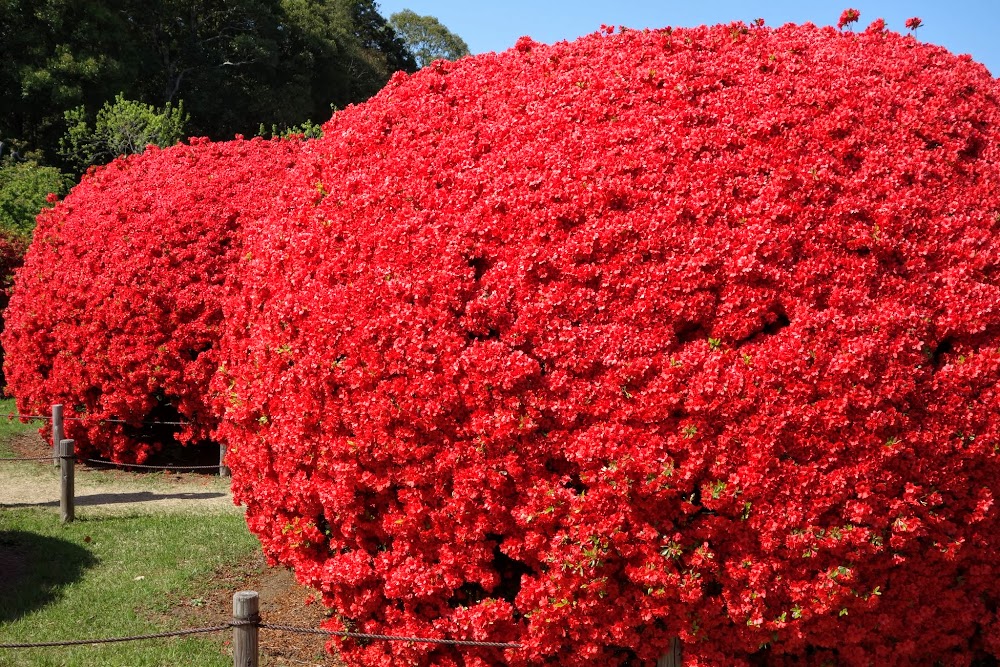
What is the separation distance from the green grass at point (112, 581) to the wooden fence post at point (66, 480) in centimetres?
14

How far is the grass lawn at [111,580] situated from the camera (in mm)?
6691

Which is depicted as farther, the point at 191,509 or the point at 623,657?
the point at 191,509

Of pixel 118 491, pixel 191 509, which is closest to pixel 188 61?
pixel 118 491

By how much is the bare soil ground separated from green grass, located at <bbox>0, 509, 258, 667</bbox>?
21 centimetres

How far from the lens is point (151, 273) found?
11977 millimetres

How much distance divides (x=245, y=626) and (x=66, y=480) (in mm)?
6211

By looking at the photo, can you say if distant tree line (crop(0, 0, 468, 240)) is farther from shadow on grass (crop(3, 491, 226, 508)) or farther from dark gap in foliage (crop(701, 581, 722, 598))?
dark gap in foliage (crop(701, 581, 722, 598))

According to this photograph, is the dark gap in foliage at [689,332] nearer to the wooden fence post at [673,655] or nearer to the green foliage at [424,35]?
the wooden fence post at [673,655]

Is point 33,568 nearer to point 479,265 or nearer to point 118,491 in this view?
point 118,491

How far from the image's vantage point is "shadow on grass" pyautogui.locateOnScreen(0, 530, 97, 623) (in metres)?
7.68

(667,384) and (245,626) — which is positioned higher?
(667,384)

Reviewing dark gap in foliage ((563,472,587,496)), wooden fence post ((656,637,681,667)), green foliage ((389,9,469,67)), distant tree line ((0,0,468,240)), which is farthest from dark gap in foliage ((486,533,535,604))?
green foliage ((389,9,469,67))

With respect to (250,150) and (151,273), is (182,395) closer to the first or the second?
(151,273)

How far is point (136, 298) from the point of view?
11.9m
